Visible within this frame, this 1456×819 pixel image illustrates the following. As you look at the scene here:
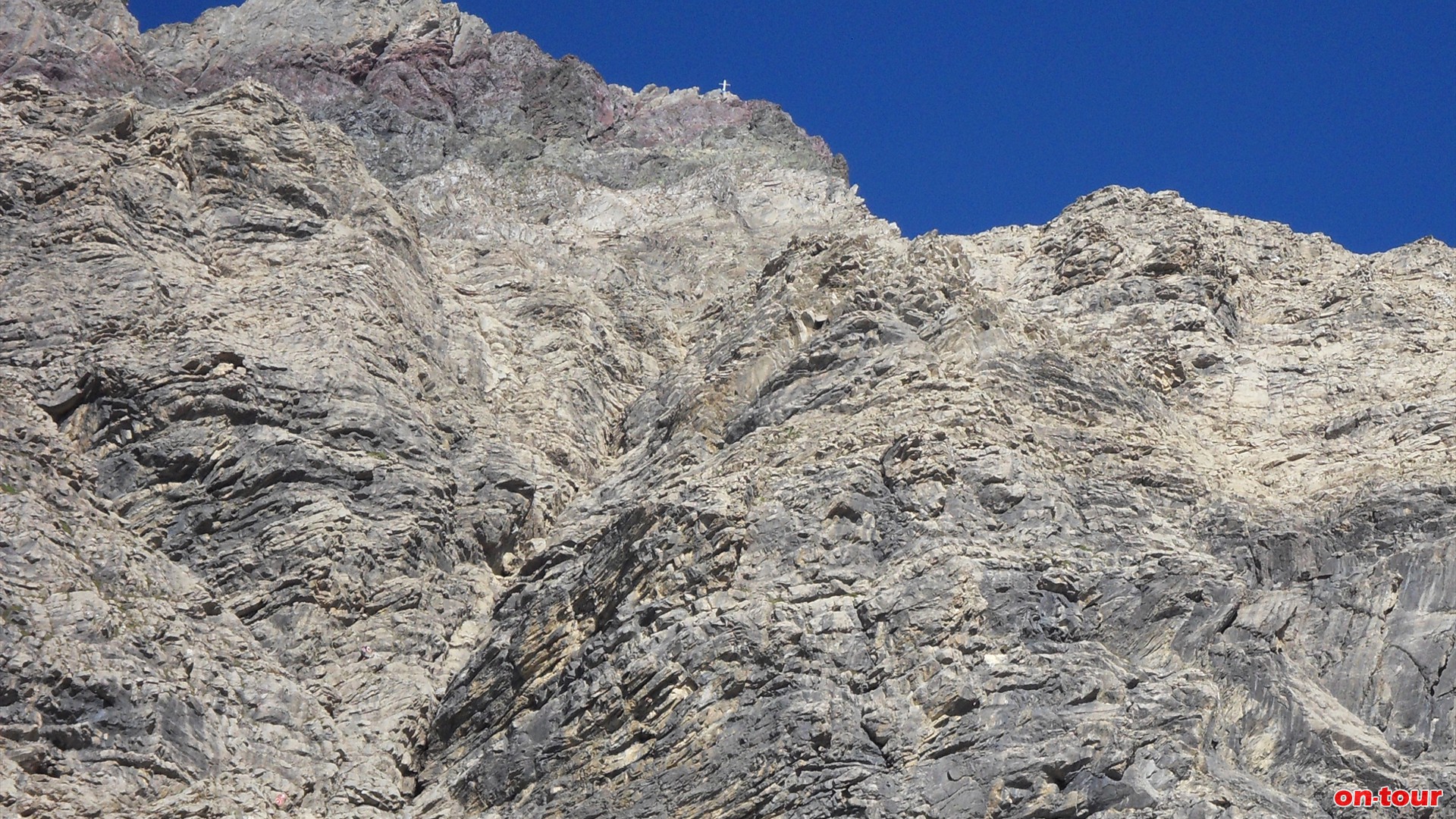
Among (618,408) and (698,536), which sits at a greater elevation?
(618,408)

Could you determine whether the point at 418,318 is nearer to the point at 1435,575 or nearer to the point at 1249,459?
the point at 1249,459

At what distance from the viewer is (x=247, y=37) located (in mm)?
75375

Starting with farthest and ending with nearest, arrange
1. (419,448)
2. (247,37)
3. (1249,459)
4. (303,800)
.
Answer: (247,37), (419,448), (1249,459), (303,800)

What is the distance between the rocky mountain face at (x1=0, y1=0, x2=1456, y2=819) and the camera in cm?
2903

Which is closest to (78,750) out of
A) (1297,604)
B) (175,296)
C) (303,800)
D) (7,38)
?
(303,800)

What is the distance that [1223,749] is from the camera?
28.9 meters

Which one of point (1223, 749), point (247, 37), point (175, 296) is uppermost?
point (247, 37)

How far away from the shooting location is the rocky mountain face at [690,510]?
1143 inches

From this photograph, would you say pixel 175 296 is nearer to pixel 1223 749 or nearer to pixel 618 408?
pixel 618 408

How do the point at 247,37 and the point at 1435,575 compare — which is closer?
the point at 1435,575

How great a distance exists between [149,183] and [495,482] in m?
14.6

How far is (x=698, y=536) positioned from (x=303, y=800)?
9.21 meters

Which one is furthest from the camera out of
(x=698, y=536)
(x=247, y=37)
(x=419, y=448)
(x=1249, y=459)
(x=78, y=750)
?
(x=247, y=37)

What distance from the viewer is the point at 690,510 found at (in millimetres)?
33781
